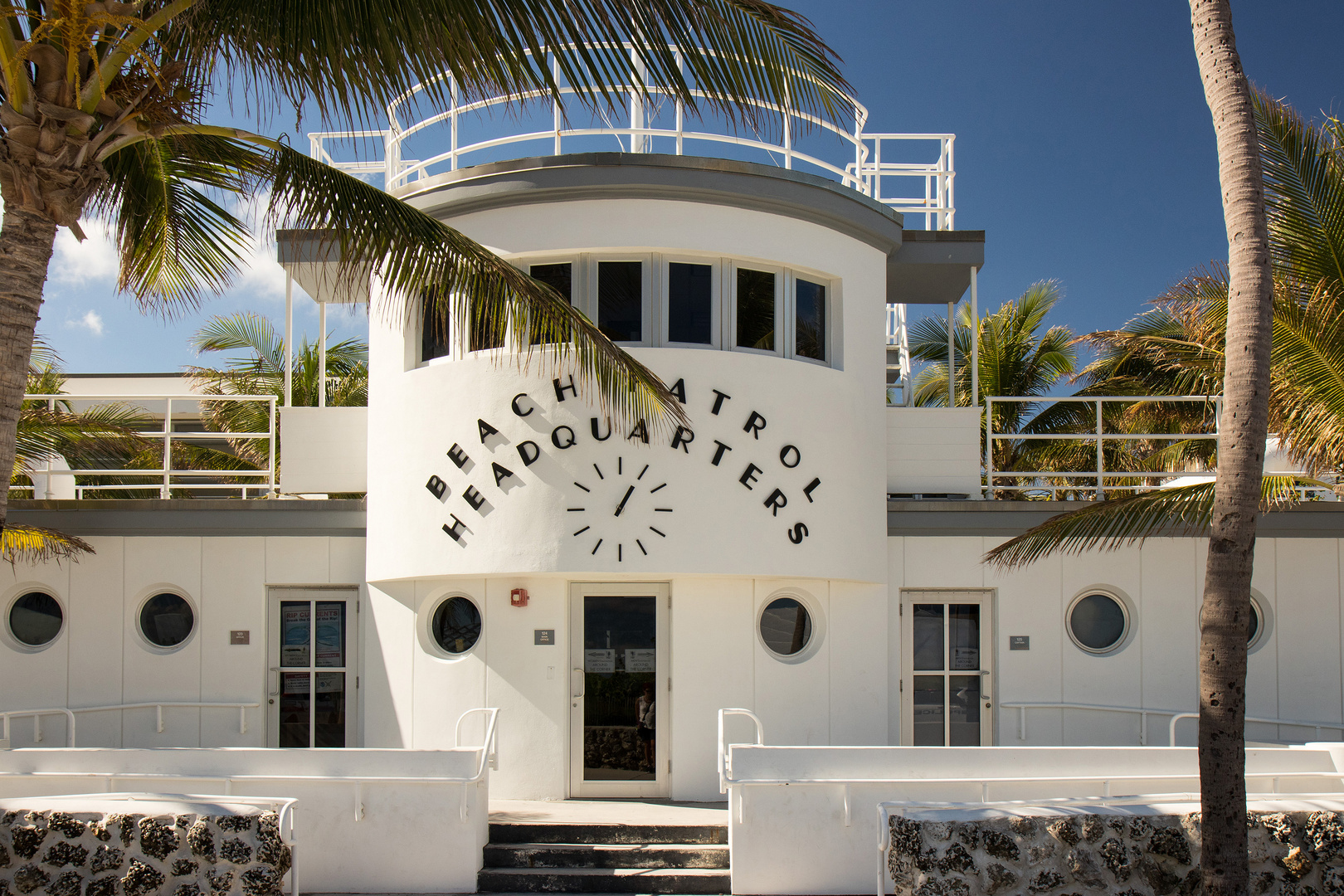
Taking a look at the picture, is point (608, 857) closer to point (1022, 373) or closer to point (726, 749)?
point (726, 749)

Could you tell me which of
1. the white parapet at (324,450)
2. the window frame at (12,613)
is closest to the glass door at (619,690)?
the white parapet at (324,450)

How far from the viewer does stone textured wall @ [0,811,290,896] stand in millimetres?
7625

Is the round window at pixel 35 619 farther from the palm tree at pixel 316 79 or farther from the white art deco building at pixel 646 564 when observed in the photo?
the palm tree at pixel 316 79

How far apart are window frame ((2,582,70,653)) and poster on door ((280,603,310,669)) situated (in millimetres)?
2137

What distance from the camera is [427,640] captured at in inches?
439

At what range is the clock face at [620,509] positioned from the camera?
33.7 feet

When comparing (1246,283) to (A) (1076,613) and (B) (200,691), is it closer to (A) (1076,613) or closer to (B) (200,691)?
(A) (1076,613)

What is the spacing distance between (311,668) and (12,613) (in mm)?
3127

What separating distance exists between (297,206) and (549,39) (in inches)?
88.8

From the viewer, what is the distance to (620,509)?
10.3m

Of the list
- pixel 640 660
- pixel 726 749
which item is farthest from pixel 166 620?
pixel 726 749

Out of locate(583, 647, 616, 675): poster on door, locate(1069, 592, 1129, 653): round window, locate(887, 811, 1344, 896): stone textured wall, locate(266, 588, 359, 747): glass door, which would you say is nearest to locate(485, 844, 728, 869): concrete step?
locate(887, 811, 1344, 896): stone textured wall

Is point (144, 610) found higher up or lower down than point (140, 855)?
higher up

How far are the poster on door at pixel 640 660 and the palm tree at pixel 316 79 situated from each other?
443 cm
